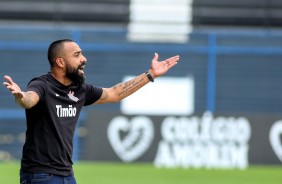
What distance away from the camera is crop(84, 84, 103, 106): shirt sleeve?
7992 millimetres

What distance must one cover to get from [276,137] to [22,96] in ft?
39.8

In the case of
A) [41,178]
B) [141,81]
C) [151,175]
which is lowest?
[151,175]

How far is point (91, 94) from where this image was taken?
805 cm

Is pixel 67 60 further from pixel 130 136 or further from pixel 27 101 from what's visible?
pixel 130 136

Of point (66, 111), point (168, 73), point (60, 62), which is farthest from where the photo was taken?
point (168, 73)

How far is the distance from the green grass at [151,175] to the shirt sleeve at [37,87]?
7.12m

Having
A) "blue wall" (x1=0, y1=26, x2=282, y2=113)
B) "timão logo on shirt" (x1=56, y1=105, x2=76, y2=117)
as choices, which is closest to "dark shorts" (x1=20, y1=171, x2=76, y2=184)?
"timão logo on shirt" (x1=56, y1=105, x2=76, y2=117)

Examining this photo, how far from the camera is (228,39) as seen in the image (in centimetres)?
2038

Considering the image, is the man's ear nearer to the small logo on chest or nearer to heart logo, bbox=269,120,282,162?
the small logo on chest

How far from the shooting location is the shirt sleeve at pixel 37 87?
7.36 meters

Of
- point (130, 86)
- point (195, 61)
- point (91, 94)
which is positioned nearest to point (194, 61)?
point (195, 61)

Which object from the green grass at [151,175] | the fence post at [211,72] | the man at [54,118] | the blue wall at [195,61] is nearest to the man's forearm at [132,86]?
the man at [54,118]

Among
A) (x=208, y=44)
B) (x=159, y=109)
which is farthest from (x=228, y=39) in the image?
(x=159, y=109)

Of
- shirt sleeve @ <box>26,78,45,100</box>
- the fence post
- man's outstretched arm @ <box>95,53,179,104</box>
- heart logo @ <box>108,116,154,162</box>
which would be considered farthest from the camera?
the fence post
